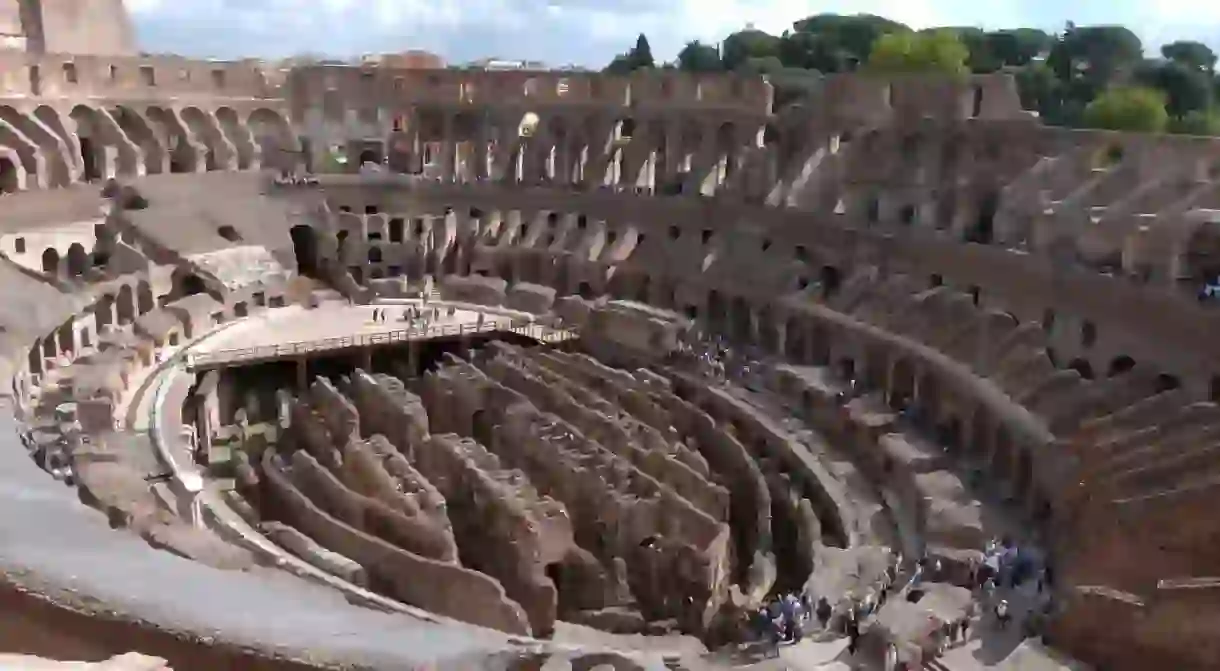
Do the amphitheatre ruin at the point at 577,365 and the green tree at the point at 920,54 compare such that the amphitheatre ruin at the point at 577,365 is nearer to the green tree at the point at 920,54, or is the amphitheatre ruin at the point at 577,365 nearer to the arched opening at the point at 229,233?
the arched opening at the point at 229,233

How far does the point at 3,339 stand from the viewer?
22641mm

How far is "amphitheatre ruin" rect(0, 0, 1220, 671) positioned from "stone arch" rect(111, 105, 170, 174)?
9.4 inches

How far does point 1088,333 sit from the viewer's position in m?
24.1

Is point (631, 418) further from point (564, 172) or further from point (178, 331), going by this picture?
point (564, 172)

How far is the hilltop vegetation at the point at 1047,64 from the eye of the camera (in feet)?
140

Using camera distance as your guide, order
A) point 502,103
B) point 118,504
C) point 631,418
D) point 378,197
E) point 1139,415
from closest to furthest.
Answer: point 118,504, point 1139,415, point 631,418, point 378,197, point 502,103

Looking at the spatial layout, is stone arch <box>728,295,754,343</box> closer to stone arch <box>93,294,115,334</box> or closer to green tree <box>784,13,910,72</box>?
stone arch <box>93,294,115,334</box>

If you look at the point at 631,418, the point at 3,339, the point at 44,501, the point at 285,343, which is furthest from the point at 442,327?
the point at 44,501

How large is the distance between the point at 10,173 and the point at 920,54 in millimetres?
37106

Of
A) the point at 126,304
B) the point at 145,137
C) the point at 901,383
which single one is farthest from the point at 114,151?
the point at 901,383

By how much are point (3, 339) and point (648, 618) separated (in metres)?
14.7

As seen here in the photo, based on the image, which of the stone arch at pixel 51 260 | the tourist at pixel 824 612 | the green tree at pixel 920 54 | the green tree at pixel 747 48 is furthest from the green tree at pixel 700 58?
the tourist at pixel 824 612

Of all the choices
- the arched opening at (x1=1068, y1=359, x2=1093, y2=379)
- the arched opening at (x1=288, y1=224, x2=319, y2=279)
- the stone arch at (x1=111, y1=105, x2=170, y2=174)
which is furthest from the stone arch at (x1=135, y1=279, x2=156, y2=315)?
the arched opening at (x1=1068, y1=359, x2=1093, y2=379)

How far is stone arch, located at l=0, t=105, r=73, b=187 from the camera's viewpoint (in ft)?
120
